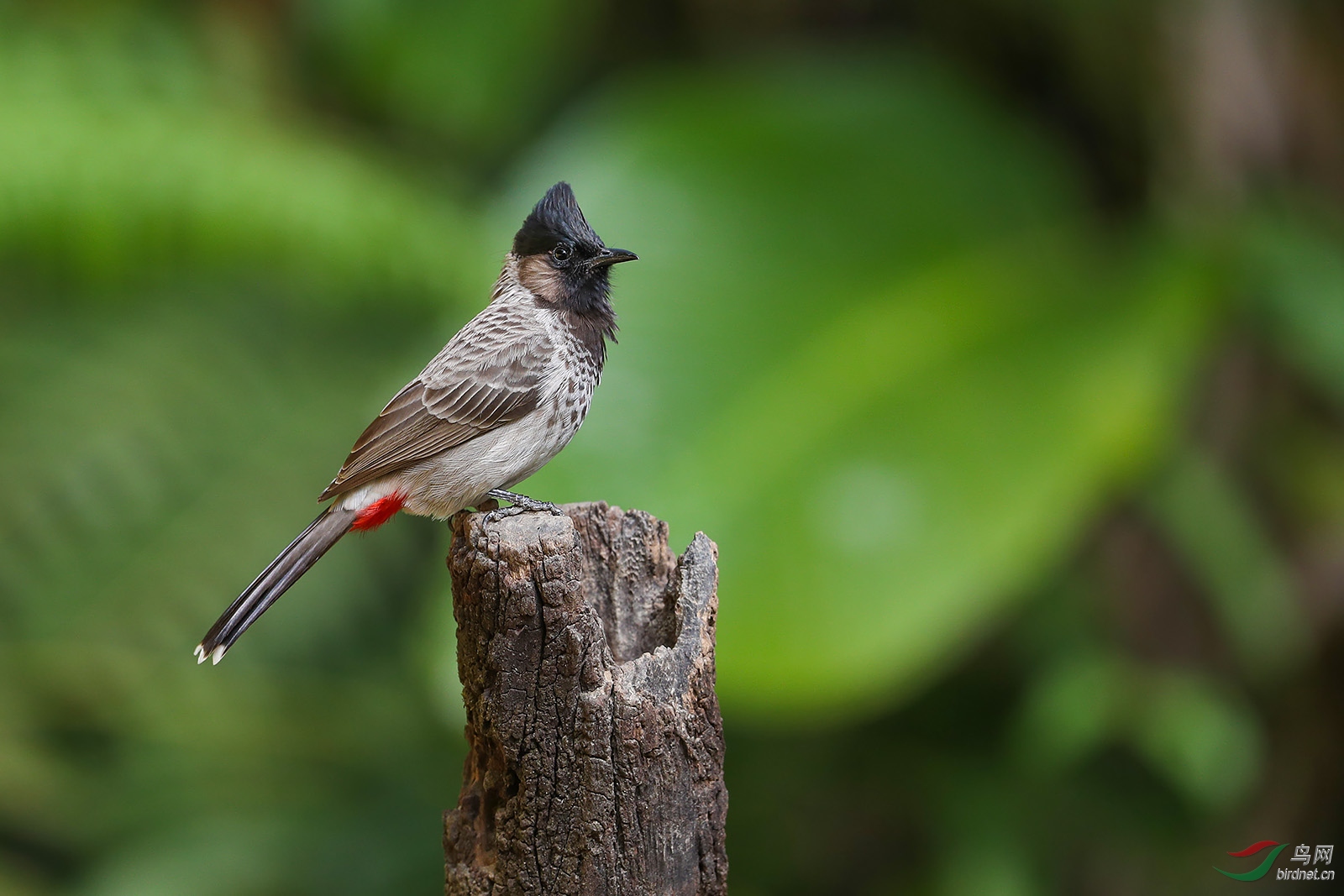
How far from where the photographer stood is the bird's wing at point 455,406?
8.06ft

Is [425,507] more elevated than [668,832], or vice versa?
[425,507]

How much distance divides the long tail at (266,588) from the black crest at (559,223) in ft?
2.52

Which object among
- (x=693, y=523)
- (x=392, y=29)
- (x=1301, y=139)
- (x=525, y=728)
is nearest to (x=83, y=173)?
(x=392, y=29)

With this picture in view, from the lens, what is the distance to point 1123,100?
5.09m

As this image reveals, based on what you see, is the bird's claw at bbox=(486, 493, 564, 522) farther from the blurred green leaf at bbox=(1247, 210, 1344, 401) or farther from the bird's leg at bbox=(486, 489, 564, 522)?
the blurred green leaf at bbox=(1247, 210, 1344, 401)

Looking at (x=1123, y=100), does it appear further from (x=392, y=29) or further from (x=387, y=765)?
(x=387, y=765)

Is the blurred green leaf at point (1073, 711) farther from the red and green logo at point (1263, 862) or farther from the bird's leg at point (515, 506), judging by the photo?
the bird's leg at point (515, 506)

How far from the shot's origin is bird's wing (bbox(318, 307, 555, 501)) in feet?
8.06

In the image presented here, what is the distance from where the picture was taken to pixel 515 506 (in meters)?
2.31

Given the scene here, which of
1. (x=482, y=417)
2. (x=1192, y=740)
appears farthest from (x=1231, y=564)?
(x=482, y=417)

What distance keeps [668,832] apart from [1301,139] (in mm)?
4309

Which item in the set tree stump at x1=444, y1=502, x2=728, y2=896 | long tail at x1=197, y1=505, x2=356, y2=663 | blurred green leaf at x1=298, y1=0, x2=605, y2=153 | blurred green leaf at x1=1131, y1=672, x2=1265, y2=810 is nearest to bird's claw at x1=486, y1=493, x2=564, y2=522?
tree stump at x1=444, y1=502, x2=728, y2=896

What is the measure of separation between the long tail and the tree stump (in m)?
0.51

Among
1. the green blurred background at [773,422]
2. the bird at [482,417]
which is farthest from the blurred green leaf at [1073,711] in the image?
the bird at [482,417]
